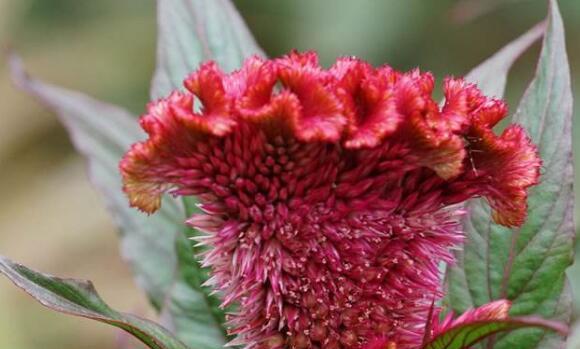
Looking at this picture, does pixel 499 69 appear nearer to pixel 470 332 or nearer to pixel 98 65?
pixel 470 332

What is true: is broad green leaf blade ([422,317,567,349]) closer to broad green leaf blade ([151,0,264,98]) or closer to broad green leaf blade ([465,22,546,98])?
broad green leaf blade ([465,22,546,98])

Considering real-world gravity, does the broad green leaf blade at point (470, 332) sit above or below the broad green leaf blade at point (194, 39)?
below

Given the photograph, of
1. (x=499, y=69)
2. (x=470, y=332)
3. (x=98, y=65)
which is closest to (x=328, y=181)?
(x=470, y=332)

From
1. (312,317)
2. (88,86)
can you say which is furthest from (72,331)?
(312,317)

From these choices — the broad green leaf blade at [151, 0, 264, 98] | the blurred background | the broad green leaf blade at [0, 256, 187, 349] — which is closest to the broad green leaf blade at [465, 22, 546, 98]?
the broad green leaf blade at [151, 0, 264, 98]

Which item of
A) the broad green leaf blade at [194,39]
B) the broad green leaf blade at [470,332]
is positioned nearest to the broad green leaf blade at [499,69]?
the broad green leaf blade at [194,39]

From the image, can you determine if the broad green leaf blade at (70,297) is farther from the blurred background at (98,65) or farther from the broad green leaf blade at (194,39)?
the blurred background at (98,65)
